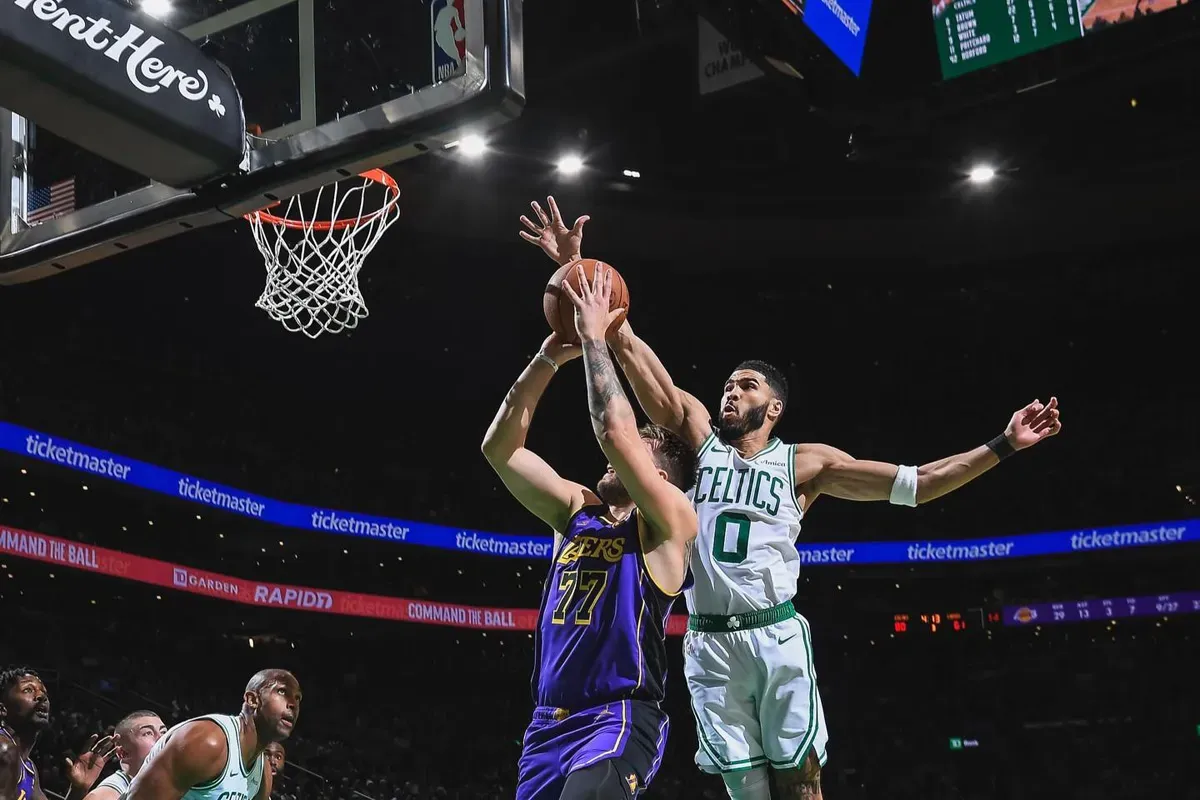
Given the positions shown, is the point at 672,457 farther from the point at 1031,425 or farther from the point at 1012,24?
the point at 1012,24

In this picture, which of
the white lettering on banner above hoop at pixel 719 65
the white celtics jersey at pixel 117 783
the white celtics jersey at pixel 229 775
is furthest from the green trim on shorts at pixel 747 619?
the white lettering on banner above hoop at pixel 719 65

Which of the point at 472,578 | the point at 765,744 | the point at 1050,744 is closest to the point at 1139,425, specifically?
the point at 1050,744

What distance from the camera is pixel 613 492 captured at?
4.13 m

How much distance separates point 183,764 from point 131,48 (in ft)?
8.10

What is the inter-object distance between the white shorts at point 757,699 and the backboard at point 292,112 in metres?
2.19

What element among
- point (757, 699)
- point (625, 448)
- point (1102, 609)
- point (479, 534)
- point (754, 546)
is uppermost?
point (479, 534)

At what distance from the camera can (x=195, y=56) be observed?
3656 mm

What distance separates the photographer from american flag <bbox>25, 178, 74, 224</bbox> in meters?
4.12

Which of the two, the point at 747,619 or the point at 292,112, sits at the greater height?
the point at 292,112

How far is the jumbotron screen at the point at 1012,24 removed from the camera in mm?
6168

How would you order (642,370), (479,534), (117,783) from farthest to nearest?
(479,534) → (117,783) → (642,370)

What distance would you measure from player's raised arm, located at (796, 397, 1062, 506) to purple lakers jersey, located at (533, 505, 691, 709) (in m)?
1.28

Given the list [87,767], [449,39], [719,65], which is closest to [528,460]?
[449,39]

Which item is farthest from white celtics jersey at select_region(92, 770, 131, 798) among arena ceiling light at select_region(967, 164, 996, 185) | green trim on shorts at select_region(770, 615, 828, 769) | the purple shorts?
arena ceiling light at select_region(967, 164, 996, 185)
